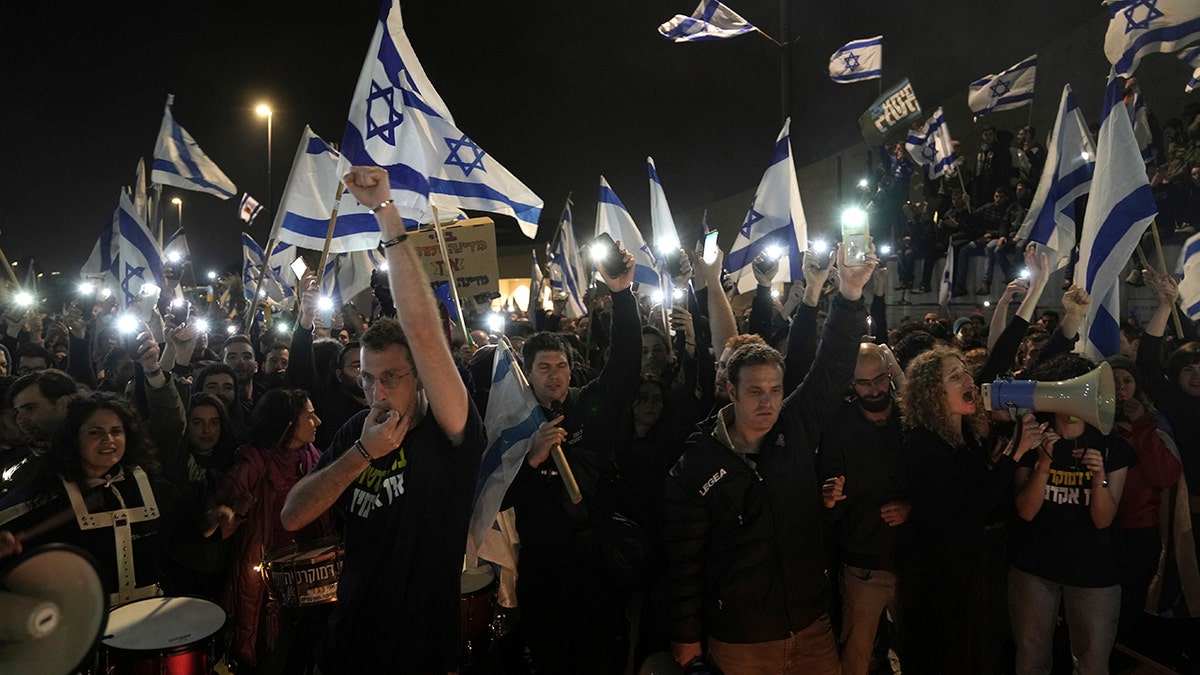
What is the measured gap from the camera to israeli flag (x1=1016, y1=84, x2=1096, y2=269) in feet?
23.2

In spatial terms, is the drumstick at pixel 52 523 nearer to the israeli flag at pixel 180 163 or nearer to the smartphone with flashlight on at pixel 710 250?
the smartphone with flashlight on at pixel 710 250

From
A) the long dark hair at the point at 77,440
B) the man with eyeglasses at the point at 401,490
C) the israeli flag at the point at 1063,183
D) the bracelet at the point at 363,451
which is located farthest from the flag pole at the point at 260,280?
the israeli flag at the point at 1063,183

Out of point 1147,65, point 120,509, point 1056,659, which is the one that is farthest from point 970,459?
point 1147,65

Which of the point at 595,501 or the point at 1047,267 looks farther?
the point at 1047,267

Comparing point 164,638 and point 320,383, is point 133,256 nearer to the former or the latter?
point 320,383

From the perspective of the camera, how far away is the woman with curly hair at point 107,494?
157 inches

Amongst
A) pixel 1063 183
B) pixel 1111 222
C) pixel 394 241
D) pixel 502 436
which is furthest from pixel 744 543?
pixel 1063 183

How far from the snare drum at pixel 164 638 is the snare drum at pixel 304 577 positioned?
309 millimetres

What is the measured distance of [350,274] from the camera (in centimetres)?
1040

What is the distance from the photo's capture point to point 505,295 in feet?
157

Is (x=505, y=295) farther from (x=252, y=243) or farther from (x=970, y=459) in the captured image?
(x=970, y=459)

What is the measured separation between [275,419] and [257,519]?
23.7 inches

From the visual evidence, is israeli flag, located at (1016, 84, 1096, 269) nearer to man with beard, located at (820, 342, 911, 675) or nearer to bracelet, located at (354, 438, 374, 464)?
man with beard, located at (820, 342, 911, 675)

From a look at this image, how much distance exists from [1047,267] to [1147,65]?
10.6m
